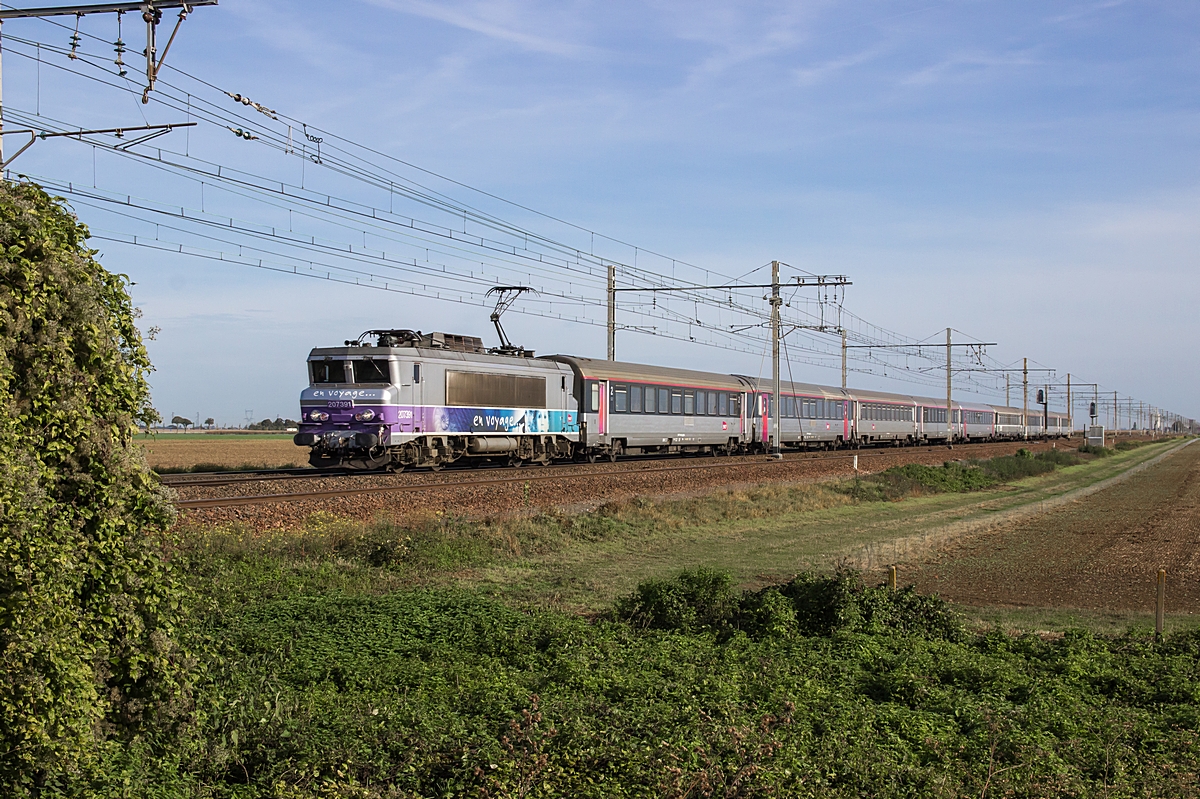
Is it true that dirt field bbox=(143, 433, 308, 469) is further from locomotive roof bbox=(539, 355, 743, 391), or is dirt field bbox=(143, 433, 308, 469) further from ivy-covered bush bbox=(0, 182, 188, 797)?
ivy-covered bush bbox=(0, 182, 188, 797)

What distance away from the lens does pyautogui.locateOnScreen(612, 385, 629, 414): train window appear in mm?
37344

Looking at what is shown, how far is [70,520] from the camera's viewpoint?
5.08m

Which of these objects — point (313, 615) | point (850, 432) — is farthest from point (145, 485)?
point (850, 432)

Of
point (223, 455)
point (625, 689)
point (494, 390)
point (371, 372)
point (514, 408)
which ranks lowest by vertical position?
point (223, 455)

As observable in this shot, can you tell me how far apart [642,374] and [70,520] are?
112ft

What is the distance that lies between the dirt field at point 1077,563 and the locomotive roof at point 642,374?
50.4 ft

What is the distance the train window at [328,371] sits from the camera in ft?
87.2

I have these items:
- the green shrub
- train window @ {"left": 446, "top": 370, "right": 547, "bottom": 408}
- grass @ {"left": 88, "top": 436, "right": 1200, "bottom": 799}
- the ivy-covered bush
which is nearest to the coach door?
train window @ {"left": 446, "top": 370, "right": 547, "bottom": 408}

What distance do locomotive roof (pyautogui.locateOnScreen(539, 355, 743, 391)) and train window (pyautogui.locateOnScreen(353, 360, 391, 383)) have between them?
8896mm

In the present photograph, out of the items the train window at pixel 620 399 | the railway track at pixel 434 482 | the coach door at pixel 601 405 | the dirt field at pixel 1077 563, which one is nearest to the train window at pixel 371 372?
the railway track at pixel 434 482

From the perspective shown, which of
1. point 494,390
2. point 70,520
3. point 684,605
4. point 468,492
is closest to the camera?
point 70,520

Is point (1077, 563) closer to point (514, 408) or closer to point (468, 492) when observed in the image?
point (468, 492)

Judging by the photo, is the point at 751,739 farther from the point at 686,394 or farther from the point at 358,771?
the point at 686,394

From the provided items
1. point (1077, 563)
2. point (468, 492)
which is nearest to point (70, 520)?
point (468, 492)
